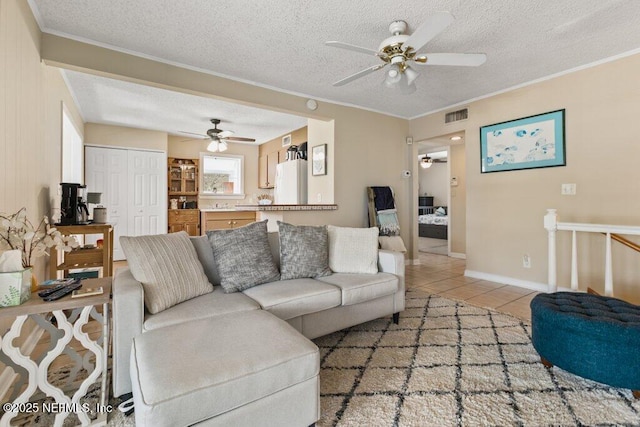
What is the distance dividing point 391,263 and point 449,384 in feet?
3.53

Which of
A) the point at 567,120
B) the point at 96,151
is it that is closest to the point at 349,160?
the point at 567,120

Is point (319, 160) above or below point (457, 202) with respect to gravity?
above

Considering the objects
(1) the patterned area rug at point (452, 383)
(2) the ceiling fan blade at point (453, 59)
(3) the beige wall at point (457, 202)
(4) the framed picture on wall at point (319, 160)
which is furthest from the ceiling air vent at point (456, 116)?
(1) the patterned area rug at point (452, 383)

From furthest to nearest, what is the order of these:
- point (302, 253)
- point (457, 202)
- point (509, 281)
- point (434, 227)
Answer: point (434, 227) < point (457, 202) < point (509, 281) < point (302, 253)

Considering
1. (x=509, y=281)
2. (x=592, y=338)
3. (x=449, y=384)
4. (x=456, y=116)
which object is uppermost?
(x=456, y=116)

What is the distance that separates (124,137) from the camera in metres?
5.88

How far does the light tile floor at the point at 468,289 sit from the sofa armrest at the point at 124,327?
303 cm

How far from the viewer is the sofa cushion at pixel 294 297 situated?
2010 millimetres

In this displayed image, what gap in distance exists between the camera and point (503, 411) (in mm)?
1540

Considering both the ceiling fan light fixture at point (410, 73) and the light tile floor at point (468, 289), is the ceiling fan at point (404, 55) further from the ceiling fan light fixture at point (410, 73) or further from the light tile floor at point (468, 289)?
the light tile floor at point (468, 289)

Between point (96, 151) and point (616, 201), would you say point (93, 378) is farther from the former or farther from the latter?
point (96, 151)

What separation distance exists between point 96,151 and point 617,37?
7432mm

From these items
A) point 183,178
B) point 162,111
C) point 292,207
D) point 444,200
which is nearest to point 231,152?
point 183,178

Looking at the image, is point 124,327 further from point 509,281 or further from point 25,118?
point 509,281
